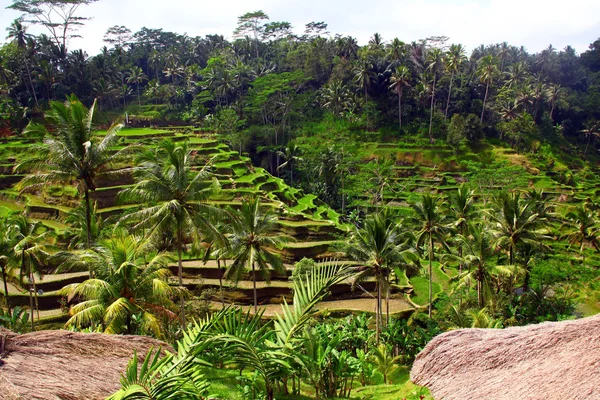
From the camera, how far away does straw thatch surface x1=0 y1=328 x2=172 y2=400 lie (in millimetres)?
6656

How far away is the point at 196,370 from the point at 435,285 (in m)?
28.9

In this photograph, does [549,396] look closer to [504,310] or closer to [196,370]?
[196,370]

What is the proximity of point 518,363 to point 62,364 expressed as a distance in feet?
24.7

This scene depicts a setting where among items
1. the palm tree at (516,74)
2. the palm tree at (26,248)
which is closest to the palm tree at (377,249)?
the palm tree at (26,248)

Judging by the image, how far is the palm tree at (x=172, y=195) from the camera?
15.7 meters

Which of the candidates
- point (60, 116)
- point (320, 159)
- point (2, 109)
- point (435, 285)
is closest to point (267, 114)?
point (320, 159)

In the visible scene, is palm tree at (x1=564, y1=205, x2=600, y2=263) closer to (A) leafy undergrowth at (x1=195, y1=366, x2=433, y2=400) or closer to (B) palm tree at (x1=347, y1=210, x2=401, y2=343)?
(B) palm tree at (x1=347, y1=210, x2=401, y2=343)

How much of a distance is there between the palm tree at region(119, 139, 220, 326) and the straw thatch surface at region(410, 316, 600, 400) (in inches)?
375

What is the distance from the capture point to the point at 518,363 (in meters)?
7.48

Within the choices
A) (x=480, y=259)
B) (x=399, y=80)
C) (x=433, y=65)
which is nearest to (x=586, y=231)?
(x=480, y=259)

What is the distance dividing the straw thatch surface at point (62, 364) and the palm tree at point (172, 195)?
681cm

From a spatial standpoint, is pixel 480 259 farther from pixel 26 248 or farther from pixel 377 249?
pixel 26 248

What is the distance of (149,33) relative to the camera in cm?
8850

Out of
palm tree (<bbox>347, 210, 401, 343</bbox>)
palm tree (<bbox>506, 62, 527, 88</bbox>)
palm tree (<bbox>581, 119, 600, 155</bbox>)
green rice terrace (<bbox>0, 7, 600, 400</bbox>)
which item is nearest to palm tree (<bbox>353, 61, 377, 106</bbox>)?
green rice terrace (<bbox>0, 7, 600, 400</bbox>)
